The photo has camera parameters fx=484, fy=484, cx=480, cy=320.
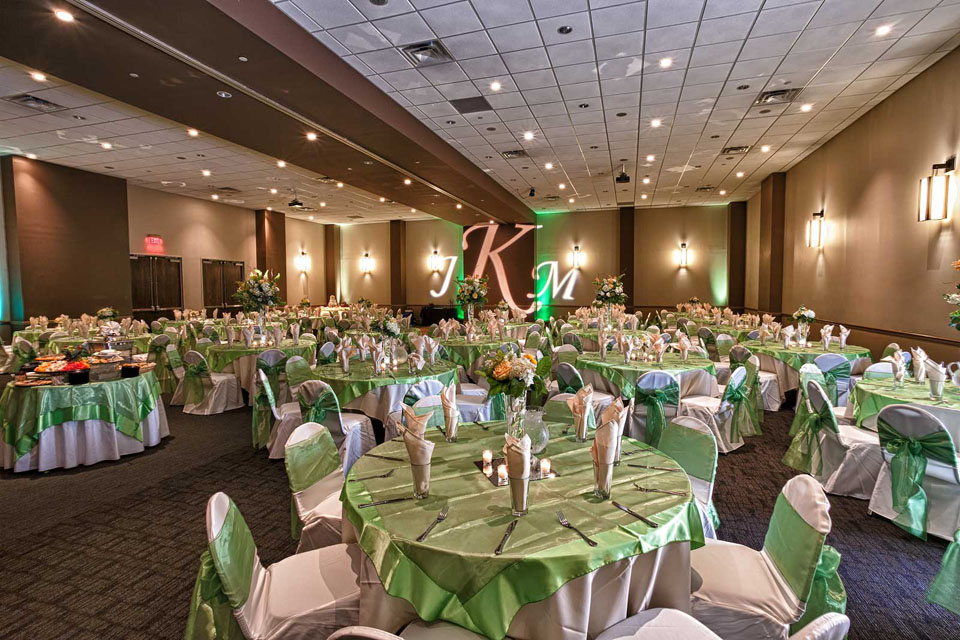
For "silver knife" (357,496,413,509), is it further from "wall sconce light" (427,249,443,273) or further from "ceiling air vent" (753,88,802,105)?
"wall sconce light" (427,249,443,273)

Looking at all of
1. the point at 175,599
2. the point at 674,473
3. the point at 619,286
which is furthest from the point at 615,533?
the point at 619,286

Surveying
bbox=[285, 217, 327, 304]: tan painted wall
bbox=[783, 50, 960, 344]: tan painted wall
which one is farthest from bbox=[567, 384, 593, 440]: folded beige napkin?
bbox=[285, 217, 327, 304]: tan painted wall

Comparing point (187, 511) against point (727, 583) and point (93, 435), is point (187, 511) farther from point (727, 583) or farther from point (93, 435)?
point (727, 583)

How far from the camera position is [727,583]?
197 centimetres

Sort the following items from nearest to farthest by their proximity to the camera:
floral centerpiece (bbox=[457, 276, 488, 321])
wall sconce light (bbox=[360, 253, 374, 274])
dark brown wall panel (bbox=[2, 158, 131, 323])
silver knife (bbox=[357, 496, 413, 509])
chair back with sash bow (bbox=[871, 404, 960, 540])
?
silver knife (bbox=[357, 496, 413, 509]) → chair back with sash bow (bbox=[871, 404, 960, 540]) → dark brown wall panel (bbox=[2, 158, 131, 323]) → floral centerpiece (bbox=[457, 276, 488, 321]) → wall sconce light (bbox=[360, 253, 374, 274])

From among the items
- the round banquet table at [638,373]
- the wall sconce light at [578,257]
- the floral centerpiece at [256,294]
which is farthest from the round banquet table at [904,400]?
the wall sconce light at [578,257]

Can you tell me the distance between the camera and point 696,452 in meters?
2.66

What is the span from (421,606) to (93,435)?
500cm

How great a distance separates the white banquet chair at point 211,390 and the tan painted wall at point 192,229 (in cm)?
763

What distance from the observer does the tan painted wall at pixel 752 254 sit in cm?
1377

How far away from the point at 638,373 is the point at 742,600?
10.2 feet

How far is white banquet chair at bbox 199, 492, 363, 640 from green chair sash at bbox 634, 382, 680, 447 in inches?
131

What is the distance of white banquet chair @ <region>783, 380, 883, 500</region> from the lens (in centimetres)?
389
